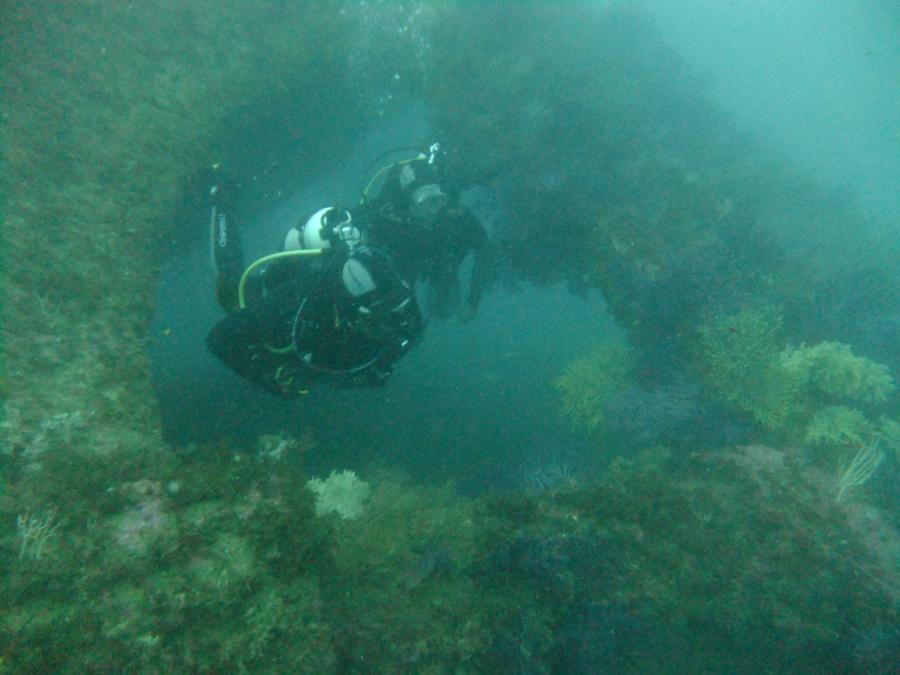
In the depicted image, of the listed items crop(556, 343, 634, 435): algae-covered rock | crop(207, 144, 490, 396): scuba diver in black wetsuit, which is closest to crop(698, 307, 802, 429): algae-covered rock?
crop(556, 343, 634, 435): algae-covered rock

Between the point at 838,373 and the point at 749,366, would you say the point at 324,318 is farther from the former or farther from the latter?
the point at 838,373

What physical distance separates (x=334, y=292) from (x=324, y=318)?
30 cm

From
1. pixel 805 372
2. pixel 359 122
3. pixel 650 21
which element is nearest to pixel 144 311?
pixel 805 372

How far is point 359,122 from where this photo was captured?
1316 centimetres

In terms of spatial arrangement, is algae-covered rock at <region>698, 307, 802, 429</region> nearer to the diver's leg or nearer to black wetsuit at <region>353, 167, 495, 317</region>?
black wetsuit at <region>353, 167, 495, 317</region>

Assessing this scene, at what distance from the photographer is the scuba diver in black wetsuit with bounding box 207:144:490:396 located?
4.03 m

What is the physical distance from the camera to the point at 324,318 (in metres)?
4.14

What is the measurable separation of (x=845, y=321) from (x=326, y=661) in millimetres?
10077

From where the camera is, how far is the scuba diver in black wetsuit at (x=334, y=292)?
4031 millimetres

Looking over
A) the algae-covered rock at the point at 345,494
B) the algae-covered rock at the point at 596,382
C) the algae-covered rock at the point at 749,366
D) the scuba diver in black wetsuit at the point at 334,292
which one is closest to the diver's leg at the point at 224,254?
the scuba diver in black wetsuit at the point at 334,292

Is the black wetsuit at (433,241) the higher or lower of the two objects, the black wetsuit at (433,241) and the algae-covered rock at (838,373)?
the higher

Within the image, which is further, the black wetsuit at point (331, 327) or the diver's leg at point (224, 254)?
the diver's leg at point (224, 254)

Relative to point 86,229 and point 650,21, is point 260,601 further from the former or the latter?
point 650,21

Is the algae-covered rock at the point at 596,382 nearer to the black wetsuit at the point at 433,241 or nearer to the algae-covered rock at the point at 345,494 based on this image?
the black wetsuit at the point at 433,241
